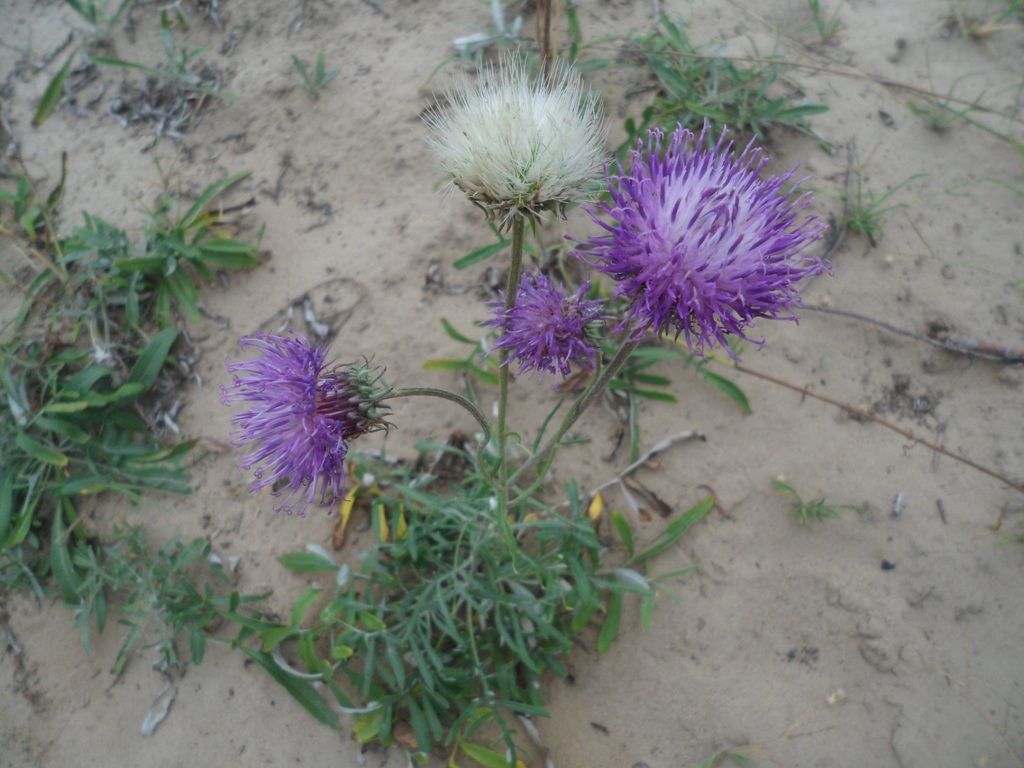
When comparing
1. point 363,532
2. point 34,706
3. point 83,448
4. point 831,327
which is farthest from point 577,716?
point 83,448

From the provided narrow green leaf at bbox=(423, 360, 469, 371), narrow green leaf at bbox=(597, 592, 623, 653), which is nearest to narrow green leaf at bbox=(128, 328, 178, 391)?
narrow green leaf at bbox=(423, 360, 469, 371)

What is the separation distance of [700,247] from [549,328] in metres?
A: 0.49

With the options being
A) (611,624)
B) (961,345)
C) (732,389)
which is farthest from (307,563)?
(961,345)

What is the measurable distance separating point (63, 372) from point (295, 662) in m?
2.07

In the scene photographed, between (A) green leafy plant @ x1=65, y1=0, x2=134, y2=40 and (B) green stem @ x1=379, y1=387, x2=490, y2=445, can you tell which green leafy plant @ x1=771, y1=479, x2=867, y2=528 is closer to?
(B) green stem @ x1=379, y1=387, x2=490, y2=445

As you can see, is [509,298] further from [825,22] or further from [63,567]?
[825,22]

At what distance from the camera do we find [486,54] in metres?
3.99

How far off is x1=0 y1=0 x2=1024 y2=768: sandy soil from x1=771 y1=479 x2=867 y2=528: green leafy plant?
0.16 ft

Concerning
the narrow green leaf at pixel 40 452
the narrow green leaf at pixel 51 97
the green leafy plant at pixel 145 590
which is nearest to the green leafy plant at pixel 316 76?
the narrow green leaf at pixel 51 97

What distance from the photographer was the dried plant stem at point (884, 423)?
3062mm

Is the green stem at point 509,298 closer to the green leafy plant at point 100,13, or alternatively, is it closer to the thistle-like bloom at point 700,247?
the thistle-like bloom at point 700,247

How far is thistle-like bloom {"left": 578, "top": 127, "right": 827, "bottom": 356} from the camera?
5.73ft

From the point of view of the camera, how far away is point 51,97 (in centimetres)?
426

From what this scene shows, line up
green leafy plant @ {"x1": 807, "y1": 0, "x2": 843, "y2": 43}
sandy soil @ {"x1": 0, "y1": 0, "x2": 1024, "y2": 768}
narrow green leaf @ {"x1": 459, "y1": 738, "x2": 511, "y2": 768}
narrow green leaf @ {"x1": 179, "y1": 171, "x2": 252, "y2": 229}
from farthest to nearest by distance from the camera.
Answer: green leafy plant @ {"x1": 807, "y1": 0, "x2": 843, "y2": 43} → narrow green leaf @ {"x1": 179, "y1": 171, "x2": 252, "y2": 229} → sandy soil @ {"x1": 0, "y1": 0, "x2": 1024, "y2": 768} → narrow green leaf @ {"x1": 459, "y1": 738, "x2": 511, "y2": 768}
